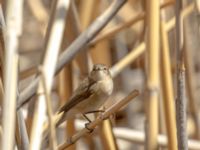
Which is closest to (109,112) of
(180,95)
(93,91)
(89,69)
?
(180,95)

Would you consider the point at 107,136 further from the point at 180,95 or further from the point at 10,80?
the point at 10,80

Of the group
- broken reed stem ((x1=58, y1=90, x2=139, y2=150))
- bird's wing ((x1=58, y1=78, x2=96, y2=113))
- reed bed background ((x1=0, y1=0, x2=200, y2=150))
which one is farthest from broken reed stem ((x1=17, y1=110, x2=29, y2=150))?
bird's wing ((x1=58, y1=78, x2=96, y2=113))

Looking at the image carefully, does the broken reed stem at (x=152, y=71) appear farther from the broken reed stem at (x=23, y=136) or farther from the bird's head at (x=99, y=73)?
the broken reed stem at (x=23, y=136)

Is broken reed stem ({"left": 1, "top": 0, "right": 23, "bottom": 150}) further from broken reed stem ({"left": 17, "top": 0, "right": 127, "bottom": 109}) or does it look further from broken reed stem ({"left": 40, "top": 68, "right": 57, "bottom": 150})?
broken reed stem ({"left": 17, "top": 0, "right": 127, "bottom": 109})

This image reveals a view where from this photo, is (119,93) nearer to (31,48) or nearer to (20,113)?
(31,48)

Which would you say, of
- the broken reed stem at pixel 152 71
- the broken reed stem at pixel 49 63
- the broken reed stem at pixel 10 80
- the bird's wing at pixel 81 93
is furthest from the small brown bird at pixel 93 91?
A: the broken reed stem at pixel 10 80
